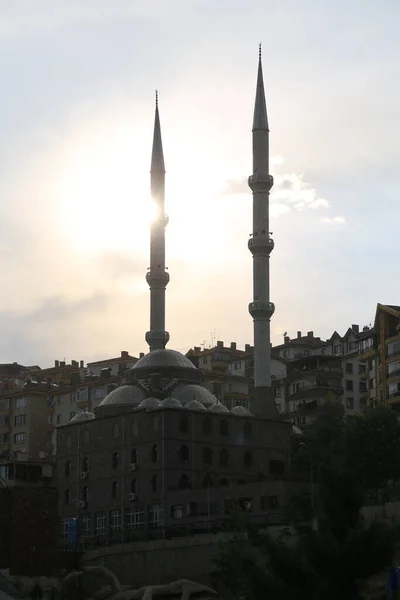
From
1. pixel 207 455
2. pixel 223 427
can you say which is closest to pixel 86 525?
pixel 207 455

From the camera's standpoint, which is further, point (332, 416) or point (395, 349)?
point (395, 349)

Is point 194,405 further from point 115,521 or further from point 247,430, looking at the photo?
point 115,521

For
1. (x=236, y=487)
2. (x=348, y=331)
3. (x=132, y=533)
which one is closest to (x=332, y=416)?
(x=236, y=487)

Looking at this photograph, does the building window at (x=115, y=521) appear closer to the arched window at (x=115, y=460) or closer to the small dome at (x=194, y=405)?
the arched window at (x=115, y=460)

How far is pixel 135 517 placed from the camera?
68.0 m

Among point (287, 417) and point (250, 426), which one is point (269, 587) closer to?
point (250, 426)

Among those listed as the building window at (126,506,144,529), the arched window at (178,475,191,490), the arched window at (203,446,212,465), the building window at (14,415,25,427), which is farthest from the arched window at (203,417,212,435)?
the building window at (14,415,25,427)

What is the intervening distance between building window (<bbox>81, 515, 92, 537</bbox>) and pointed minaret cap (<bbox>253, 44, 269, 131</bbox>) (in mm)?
25255

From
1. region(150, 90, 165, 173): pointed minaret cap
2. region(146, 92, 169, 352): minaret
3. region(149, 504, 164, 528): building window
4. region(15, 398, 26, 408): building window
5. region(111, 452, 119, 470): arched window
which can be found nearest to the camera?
region(149, 504, 164, 528): building window

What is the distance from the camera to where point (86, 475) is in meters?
72.3

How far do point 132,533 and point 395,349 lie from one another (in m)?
19.0

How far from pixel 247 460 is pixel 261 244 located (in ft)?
42.2

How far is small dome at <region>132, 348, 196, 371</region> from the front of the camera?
77812 millimetres

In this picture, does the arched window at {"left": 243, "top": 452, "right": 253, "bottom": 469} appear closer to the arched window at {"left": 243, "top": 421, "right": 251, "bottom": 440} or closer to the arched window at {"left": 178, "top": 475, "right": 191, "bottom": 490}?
the arched window at {"left": 243, "top": 421, "right": 251, "bottom": 440}
